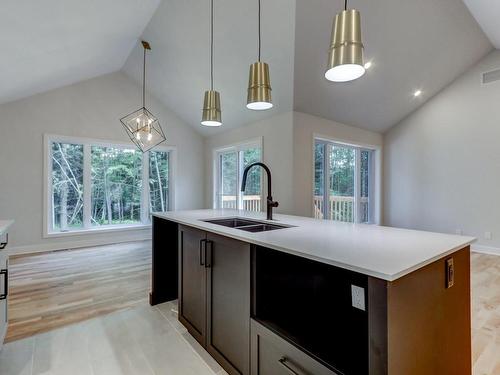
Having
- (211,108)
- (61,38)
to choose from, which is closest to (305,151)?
(211,108)

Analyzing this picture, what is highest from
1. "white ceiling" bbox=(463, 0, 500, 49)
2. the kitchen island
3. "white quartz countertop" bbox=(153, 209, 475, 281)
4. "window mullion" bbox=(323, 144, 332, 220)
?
"white ceiling" bbox=(463, 0, 500, 49)

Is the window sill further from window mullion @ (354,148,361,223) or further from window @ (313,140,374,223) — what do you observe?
window mullion @ (354,148,361,223)

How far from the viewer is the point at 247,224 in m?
2.23

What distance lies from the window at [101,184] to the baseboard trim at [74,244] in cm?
23

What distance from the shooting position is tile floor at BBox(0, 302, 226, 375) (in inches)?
66.4

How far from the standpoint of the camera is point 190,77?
4391mm

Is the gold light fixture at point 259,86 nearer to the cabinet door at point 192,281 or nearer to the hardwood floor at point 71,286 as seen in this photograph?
the cabinet door at point 192,281

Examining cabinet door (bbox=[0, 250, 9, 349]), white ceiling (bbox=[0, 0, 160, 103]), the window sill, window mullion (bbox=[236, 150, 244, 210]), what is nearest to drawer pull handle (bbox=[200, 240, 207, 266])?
cabinet door (bbox=[0, 250, 9, 349])

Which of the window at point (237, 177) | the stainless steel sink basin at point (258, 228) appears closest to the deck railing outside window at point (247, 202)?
the window at point (237, 177)

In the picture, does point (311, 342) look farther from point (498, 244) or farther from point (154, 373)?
point (498, 244)

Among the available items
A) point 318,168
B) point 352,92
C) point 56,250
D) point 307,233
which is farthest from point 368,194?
point 56,250

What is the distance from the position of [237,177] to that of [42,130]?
3585 mm

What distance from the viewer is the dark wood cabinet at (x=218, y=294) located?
147cm

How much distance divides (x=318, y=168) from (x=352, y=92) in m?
1.39
